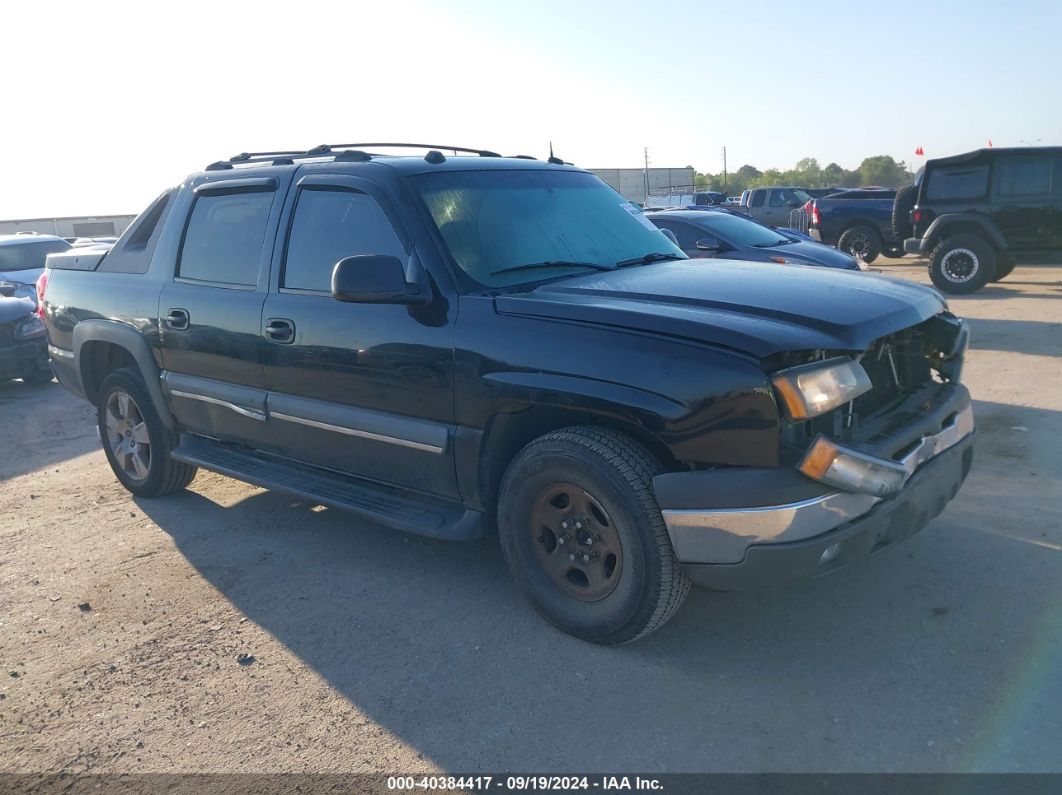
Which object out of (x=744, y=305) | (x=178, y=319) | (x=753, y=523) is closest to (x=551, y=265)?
(x=744, y=305)

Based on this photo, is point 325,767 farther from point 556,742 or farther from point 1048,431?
point 1048,431

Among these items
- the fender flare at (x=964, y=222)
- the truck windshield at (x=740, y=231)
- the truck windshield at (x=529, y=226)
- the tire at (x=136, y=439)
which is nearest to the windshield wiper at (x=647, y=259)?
the truck windshield at (x=529, y=226)

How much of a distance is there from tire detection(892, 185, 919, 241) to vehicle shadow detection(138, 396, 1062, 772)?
33.7 ft

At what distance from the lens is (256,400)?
4621 millimetres

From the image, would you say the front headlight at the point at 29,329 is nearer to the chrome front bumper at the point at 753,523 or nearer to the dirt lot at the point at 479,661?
the dirt lot at the point at 479,661

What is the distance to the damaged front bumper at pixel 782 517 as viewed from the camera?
3010mm

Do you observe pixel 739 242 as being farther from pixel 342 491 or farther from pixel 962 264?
pixel 342 491

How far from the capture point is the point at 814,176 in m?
80.8

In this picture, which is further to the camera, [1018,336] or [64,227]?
[64,227]

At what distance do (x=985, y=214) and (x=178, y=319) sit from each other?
39.1 ft

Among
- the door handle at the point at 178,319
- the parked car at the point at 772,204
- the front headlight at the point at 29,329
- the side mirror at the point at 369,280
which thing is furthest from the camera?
the parked car at the point at 772,204

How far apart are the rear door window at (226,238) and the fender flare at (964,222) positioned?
37.2 feet

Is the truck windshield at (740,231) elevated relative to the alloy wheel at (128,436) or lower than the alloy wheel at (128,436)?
elevated

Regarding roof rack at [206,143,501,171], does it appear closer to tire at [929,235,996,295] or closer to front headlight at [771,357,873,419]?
front headlight at [771,357,873,419]
